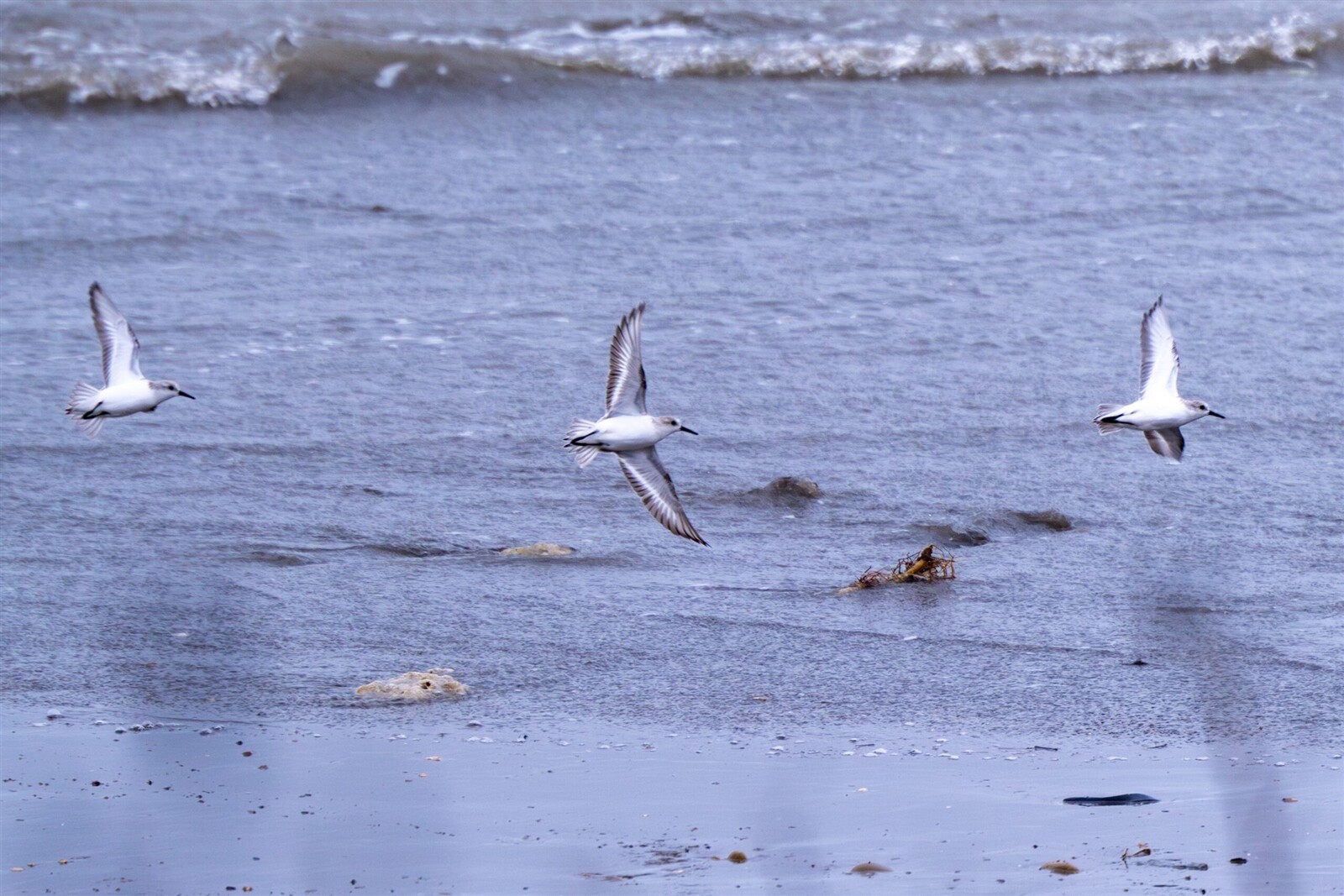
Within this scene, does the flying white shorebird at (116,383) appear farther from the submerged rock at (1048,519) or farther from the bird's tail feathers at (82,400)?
the submerged rock at (1048,519)

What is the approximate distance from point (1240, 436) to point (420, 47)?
36.2ft

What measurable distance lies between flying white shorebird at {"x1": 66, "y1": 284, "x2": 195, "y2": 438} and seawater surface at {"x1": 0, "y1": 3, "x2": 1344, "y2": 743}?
0.65 meters

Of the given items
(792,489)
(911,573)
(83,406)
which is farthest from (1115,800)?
(83,406)

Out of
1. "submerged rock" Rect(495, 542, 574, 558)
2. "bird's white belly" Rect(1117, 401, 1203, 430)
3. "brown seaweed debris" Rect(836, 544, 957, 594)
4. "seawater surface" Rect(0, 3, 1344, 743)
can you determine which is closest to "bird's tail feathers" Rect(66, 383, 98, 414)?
"seawater surface" Rect(0, 3, 1344, 743)

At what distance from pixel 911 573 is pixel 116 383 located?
3.73 metres

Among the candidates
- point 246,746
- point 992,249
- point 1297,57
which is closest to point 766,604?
point 246,746

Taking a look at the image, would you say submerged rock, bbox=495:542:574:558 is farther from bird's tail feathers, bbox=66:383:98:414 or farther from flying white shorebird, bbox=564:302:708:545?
bird's tail feathers, bbox=66:383:98:414

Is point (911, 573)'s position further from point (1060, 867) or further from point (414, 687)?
point (1060, 867)

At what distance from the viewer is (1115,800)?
19.8ft

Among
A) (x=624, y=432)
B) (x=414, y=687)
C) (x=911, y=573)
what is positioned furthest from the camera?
(x=911, y=573)

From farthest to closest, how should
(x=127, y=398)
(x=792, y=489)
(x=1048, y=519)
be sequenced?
(x=792, y=489)
(x=1048, y=519)
(x=127, y=398)

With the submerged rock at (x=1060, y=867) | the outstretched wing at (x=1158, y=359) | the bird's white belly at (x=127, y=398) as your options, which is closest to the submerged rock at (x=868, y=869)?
the submerged rock at (x=1060, y=867)

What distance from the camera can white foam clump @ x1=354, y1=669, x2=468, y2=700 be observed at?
6.95 metres

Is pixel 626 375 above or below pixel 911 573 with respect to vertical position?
above
